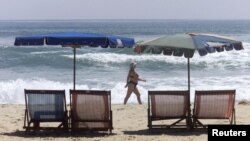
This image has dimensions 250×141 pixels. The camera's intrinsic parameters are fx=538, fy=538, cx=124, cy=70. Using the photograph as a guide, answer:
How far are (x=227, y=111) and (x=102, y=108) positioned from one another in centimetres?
215

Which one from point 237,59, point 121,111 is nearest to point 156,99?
point 121,111

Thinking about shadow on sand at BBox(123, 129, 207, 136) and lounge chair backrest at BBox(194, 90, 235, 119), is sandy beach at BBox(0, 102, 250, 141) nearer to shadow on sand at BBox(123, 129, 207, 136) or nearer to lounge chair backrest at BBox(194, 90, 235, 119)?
shadow on sand at BBox(123, 129, 207, 136)

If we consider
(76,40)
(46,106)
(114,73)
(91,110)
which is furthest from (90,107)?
(114,73)

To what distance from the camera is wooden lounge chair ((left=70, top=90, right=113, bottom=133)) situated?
896 cm

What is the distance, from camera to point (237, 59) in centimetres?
3516

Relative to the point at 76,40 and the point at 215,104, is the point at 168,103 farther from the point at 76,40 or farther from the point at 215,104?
the point at 76,40

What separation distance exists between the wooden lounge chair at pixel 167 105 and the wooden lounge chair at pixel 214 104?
223 millimetres

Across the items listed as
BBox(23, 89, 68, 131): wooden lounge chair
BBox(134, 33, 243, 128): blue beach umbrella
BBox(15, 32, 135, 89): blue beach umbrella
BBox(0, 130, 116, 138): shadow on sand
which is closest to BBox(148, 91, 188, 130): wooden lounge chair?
BBox(134, 33, 243, 128): blue beach umbrella

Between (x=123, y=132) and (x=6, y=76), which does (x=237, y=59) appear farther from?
(x=123, y=132)

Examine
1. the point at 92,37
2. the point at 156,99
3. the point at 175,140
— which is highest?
the point at 92,37

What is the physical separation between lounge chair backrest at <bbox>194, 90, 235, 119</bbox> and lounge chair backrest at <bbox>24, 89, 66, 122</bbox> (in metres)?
2.30

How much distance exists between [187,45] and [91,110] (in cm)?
196

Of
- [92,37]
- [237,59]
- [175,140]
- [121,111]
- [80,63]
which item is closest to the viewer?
[175,140]

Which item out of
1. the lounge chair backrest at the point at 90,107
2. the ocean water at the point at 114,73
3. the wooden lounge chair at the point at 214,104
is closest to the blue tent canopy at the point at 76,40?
the lounge chair backrest at the point at 90,107
